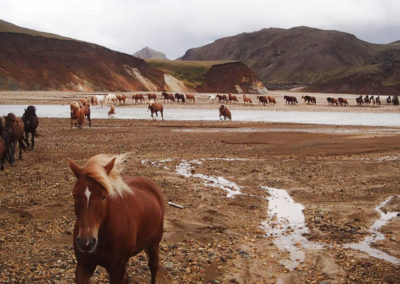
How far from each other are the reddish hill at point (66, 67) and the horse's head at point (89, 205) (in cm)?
7244

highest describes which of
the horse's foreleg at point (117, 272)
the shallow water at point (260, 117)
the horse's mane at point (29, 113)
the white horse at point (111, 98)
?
the white horse at point (111, 98)

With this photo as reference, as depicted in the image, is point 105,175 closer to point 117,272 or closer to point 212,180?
point 117,272

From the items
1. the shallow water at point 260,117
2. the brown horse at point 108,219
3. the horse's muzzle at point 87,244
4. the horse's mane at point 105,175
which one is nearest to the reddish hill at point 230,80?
the shallow water at point 260,117

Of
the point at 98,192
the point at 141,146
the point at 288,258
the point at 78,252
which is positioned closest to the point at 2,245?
the point at 78,252

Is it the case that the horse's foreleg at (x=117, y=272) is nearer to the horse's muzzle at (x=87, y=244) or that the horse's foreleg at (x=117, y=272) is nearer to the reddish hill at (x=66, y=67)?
the horse's muzzle at (x=87, y=244)

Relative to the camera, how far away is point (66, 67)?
80.0 meters

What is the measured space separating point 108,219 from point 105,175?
16.4 inches

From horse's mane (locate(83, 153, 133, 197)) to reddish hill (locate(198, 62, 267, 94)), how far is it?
9397 cm

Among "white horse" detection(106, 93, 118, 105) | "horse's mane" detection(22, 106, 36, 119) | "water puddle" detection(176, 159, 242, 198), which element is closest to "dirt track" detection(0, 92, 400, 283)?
"water puddle" detection(176, 159, 242, 198)

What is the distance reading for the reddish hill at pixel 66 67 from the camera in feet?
243

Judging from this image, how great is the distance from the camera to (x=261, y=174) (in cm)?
1245

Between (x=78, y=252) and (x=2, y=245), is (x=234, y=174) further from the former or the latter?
(x=78, y=252)

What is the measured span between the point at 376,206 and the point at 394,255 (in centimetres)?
289

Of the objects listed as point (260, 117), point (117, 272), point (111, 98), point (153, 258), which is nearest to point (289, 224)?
point (153, 258)
